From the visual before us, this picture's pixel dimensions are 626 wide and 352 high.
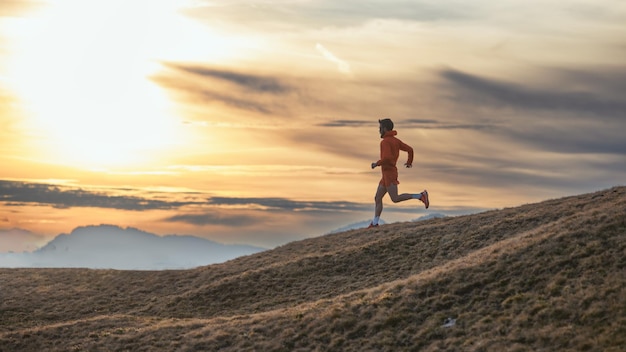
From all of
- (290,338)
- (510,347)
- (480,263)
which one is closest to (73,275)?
(290,338)

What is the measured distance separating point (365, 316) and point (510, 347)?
6.00 metres

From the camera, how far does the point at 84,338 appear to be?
27328mm

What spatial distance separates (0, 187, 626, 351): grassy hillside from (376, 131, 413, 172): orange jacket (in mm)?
3929

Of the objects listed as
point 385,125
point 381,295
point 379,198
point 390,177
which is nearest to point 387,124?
point 385,125

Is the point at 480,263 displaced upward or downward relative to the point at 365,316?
upward

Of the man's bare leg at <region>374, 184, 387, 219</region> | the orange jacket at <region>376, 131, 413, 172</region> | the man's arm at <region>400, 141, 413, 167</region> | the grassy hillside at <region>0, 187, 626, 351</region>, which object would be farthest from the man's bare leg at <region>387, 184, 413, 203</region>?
the grassy hillside at <region>0, 187, 626, 351</region>

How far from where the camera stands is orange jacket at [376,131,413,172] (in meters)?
34.9

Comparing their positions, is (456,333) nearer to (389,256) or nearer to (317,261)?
(389,256)

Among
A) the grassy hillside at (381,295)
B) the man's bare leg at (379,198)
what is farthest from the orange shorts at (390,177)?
the grassy hillside at (381,295)

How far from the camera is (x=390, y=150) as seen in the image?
34.9 metres

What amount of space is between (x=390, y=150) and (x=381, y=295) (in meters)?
11.8

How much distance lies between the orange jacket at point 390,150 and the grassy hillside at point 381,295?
3.93m

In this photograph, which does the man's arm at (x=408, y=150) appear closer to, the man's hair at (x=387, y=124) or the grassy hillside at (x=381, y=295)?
the man's hair at (x=387, y=124)

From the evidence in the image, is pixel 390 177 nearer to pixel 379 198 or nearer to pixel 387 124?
pixel 379 198
